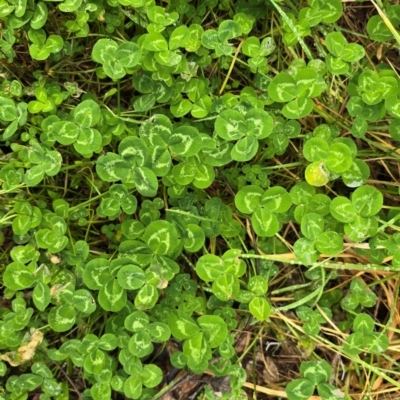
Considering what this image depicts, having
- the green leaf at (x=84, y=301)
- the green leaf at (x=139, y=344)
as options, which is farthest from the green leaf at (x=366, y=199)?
the green leaf at (x=84, y=301)

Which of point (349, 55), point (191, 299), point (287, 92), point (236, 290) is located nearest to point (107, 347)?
point (191, 299)

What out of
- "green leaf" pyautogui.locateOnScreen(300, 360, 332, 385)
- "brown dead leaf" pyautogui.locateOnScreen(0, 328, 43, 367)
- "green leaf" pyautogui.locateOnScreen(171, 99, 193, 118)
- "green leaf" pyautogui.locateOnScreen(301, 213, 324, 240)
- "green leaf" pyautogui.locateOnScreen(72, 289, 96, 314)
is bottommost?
"green leaf" pyautogui.locateOnScreen(300, 360, 332, 385)

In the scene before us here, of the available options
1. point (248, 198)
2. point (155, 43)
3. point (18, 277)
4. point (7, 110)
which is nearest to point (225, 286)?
point (248, 198)

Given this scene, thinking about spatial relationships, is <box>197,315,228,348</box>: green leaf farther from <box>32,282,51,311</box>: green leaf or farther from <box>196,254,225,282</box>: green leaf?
<box>32,282,51,311</box>: green leaf

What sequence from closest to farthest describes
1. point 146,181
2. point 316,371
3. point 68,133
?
point 146,181 < point 68,133 < point 316,371

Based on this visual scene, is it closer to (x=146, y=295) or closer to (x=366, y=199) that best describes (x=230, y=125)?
(x=366, y=199)

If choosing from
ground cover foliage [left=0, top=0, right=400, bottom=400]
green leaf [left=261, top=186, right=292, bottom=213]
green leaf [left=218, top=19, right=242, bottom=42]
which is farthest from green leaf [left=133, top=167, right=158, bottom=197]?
green leaf [left=218, top=19, right=242, bottom=42]

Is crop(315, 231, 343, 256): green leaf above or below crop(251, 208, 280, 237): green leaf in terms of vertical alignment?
below
